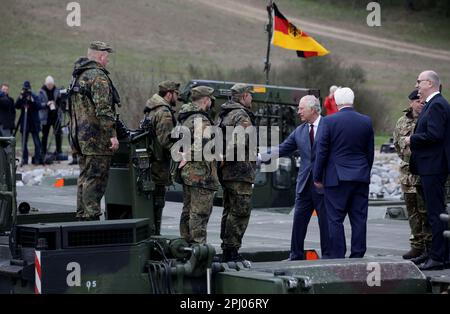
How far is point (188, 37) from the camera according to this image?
206 ft

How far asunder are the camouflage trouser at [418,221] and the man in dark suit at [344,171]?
31.5 inches

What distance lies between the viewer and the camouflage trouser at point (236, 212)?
12133 millimetres

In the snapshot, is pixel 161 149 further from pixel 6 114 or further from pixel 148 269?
pixel 6 114

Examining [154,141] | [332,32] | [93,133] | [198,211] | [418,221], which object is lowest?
[418,221]

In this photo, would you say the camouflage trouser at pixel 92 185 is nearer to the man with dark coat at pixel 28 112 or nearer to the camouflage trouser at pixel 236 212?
the camouflage trouser at pixel 236 212

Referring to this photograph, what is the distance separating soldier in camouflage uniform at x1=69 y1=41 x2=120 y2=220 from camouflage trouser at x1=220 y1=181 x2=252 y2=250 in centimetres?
169

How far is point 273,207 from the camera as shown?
827 inches

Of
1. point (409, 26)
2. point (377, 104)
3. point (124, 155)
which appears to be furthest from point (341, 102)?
point (409, 26)

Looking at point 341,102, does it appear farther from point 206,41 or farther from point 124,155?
point 206,41

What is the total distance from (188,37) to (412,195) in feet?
167

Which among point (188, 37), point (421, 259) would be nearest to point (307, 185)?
point (421, 259)

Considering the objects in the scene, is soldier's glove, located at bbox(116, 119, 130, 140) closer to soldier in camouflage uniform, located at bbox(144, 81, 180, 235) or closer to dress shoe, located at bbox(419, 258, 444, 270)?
soldier in camouflage uniform, located at bbox(144, 81, 180, 235)

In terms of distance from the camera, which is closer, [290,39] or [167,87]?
[167,87]

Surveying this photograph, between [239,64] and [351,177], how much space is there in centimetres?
4602
